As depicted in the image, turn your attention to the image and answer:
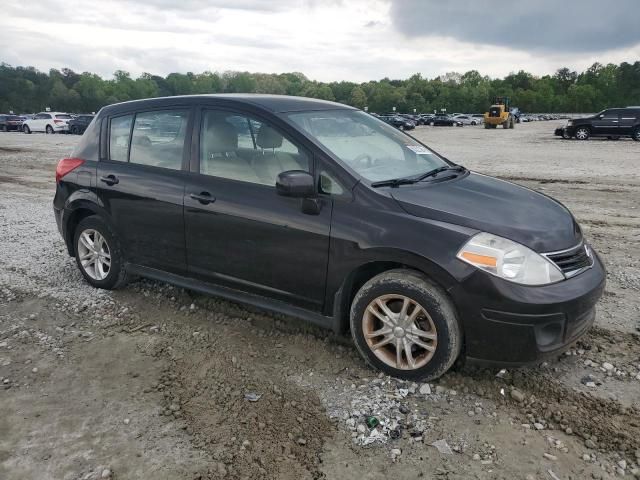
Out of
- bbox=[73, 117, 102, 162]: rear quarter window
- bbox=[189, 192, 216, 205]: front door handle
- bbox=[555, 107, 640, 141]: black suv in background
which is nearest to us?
bbox=[189, 192, 216, 205]: front door handle

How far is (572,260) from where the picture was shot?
349 cm

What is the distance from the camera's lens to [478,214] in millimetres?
3488

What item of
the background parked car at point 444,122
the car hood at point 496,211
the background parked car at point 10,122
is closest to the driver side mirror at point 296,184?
the car hood at point 496,211

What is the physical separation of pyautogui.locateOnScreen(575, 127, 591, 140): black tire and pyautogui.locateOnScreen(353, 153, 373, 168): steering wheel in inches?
1085

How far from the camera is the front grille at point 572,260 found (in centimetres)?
337

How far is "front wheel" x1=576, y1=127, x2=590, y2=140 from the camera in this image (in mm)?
27758

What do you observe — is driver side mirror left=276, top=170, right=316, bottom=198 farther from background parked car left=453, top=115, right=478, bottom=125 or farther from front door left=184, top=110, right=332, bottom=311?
background parked car left=453, top=115, right=478, bottom=125

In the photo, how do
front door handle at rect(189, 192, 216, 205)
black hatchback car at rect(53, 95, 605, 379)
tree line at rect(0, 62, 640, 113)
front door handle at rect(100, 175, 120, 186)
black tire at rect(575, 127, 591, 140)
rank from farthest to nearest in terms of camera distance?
tree line at rect(0, 62, 640, 113) → black tire at rect(575, 127, 591, 140) → front door handle at rect(100, 175, 120, 186) → front door handle at rect(189, 192, 216, 205) → black hatchback car at rect(53, 95, 605, 379)

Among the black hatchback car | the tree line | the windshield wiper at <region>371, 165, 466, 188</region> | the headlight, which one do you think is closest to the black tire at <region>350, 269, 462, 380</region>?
the black hatchback car

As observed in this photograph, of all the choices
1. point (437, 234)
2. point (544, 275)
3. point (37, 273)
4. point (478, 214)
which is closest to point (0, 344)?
point (37, 273)

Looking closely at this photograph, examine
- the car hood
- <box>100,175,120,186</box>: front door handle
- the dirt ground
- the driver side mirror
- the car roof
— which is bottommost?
the dirt ground

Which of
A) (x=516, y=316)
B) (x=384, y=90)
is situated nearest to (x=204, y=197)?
(x=516, y=316)

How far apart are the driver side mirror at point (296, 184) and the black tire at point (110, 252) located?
2.14 metres

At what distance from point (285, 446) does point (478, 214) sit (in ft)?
6.06
